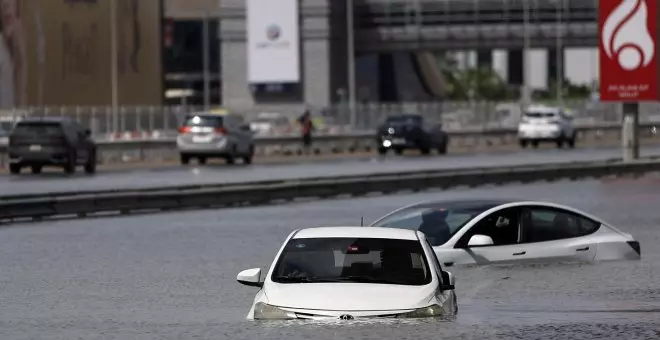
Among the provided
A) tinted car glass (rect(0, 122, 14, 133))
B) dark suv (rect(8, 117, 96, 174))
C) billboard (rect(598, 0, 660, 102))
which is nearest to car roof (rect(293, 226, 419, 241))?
dark suv (rect(8, 117, 96, 174))

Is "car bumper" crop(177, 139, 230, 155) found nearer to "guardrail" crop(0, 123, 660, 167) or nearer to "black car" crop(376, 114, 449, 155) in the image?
"guardrail" crop(0, 123, 660, 167)

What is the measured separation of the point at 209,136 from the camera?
5803 cm

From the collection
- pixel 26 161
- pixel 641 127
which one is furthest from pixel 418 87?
pixel 26 161

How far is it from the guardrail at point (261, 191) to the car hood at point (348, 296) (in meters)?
19.9

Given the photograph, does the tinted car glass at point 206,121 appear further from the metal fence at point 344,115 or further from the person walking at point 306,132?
the metal fence at point 344,115

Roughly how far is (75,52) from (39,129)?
210ft

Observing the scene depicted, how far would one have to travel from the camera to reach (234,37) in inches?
4432

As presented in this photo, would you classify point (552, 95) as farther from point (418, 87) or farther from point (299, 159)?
point (299, 159)

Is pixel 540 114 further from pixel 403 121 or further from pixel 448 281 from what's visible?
pixel 448 281

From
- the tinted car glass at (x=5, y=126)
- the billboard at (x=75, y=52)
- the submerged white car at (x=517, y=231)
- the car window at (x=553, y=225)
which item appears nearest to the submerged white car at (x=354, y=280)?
the submerged white car at (x=517, y=231)

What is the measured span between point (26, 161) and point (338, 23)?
2436 inches

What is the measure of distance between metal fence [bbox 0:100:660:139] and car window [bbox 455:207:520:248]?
2181 inches

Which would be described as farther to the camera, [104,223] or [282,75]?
[282,75]

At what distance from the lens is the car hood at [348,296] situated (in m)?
12.7
